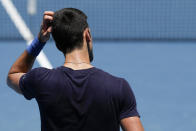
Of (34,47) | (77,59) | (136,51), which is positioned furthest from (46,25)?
(136,51)

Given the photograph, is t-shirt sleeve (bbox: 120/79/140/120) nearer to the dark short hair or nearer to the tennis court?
the dark short hair

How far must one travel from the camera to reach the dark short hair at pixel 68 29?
2.51 metres

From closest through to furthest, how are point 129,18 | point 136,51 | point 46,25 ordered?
point 46,25 < point 136,51 < point 129,18

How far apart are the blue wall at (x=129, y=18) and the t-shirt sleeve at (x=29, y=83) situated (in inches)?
335

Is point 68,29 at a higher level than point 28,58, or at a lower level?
higher

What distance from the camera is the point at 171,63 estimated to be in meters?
9.39

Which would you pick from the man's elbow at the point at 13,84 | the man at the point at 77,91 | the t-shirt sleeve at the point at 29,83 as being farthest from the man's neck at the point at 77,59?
the man's elbow at the point at 13,84

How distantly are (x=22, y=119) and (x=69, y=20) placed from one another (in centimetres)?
451

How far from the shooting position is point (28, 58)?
2.92 m

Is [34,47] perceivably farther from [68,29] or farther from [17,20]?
[17,20]

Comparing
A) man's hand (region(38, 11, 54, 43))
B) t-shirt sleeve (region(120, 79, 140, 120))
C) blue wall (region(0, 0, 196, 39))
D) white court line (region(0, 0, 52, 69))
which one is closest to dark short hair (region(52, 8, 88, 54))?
man's hand (region(38, 11, 54, 43))

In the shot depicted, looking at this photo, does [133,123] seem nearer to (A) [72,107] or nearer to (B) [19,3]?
(A) [72,107]

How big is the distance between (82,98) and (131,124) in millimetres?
299

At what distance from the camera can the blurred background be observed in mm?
7082
